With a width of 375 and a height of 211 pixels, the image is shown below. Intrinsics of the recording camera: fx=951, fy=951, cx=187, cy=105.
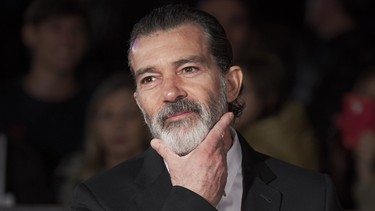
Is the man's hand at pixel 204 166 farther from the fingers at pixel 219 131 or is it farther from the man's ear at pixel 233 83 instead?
the man's ear at pixel 233 83

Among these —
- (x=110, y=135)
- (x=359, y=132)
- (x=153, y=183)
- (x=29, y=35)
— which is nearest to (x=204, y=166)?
(x=153, y=183)

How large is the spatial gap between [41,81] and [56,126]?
0.74ft

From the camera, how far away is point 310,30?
479cm

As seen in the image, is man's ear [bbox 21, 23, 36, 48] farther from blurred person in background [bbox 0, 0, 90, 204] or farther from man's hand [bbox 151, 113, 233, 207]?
man's hand [bbox 151, 113, 233, 207]

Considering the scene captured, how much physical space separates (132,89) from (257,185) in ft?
6.62

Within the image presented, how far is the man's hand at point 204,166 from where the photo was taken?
221 centimetres

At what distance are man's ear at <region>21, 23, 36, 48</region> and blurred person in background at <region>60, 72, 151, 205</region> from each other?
48cm

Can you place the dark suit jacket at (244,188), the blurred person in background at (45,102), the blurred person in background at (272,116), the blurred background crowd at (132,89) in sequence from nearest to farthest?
the dark suit jacket at (244,188), the blurred person in background at (272,116), the blurred background crowd at (132,89), the blurred person in background at (45,102)

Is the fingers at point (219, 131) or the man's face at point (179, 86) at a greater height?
the man's face at point (179, 86)

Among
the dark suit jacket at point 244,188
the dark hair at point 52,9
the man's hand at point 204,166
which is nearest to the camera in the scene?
the man's hand at point 204,166

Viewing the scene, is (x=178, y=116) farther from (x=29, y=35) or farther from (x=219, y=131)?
(x=29, y=35)

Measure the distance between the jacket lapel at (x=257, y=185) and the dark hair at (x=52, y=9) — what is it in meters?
2.27

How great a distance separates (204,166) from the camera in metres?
2.21

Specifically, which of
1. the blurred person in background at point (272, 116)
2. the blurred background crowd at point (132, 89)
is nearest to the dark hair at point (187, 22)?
the blurred person in background at point (272, 116)
